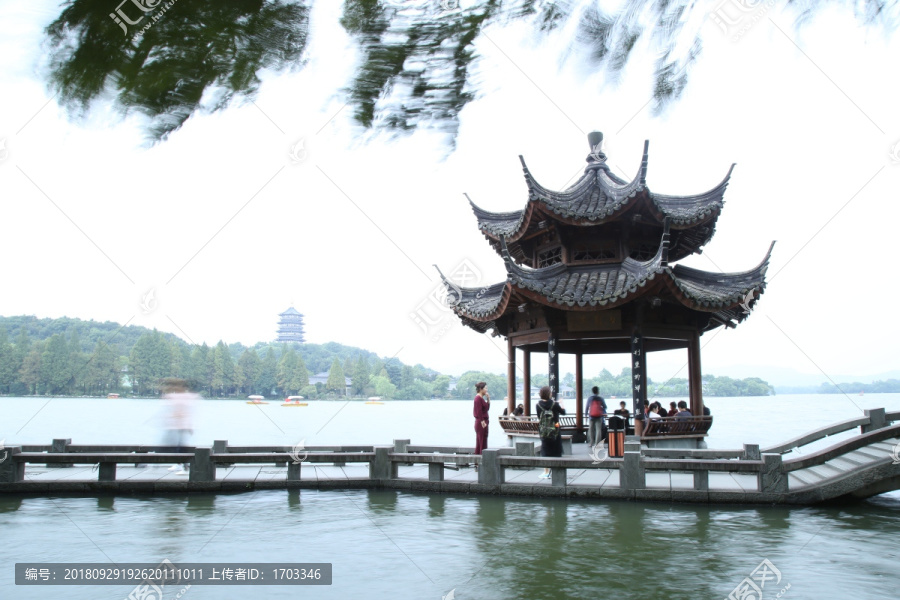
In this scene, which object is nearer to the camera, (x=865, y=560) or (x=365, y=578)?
(x=365, y=578)

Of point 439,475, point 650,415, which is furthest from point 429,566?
point 650,415

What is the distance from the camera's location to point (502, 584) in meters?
6.32

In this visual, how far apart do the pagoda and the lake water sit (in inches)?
209

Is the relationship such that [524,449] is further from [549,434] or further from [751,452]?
[751,452]

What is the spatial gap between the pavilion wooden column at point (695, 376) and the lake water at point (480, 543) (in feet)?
15.8

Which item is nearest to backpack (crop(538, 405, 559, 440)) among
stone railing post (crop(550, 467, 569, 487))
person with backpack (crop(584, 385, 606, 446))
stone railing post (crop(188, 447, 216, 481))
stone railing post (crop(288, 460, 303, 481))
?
stone railing post (crop(550, 467, 569, 487))

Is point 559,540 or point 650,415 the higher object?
point 650,415

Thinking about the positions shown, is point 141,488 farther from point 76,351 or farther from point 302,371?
point 302,371

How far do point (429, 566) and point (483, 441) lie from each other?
6.97 m

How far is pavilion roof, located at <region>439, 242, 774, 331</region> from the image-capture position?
14.4m

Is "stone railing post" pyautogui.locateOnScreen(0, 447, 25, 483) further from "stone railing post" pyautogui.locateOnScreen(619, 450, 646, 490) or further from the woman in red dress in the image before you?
"stone railing post" pyautogui.locateOnScreen(619, 450, 646, 490)

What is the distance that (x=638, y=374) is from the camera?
15.3 m

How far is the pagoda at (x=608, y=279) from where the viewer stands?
15.0 m

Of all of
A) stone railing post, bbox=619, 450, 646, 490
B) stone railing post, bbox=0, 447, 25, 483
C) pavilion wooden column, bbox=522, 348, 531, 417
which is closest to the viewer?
stone railing post, bbox=619, 450, 646, 490
